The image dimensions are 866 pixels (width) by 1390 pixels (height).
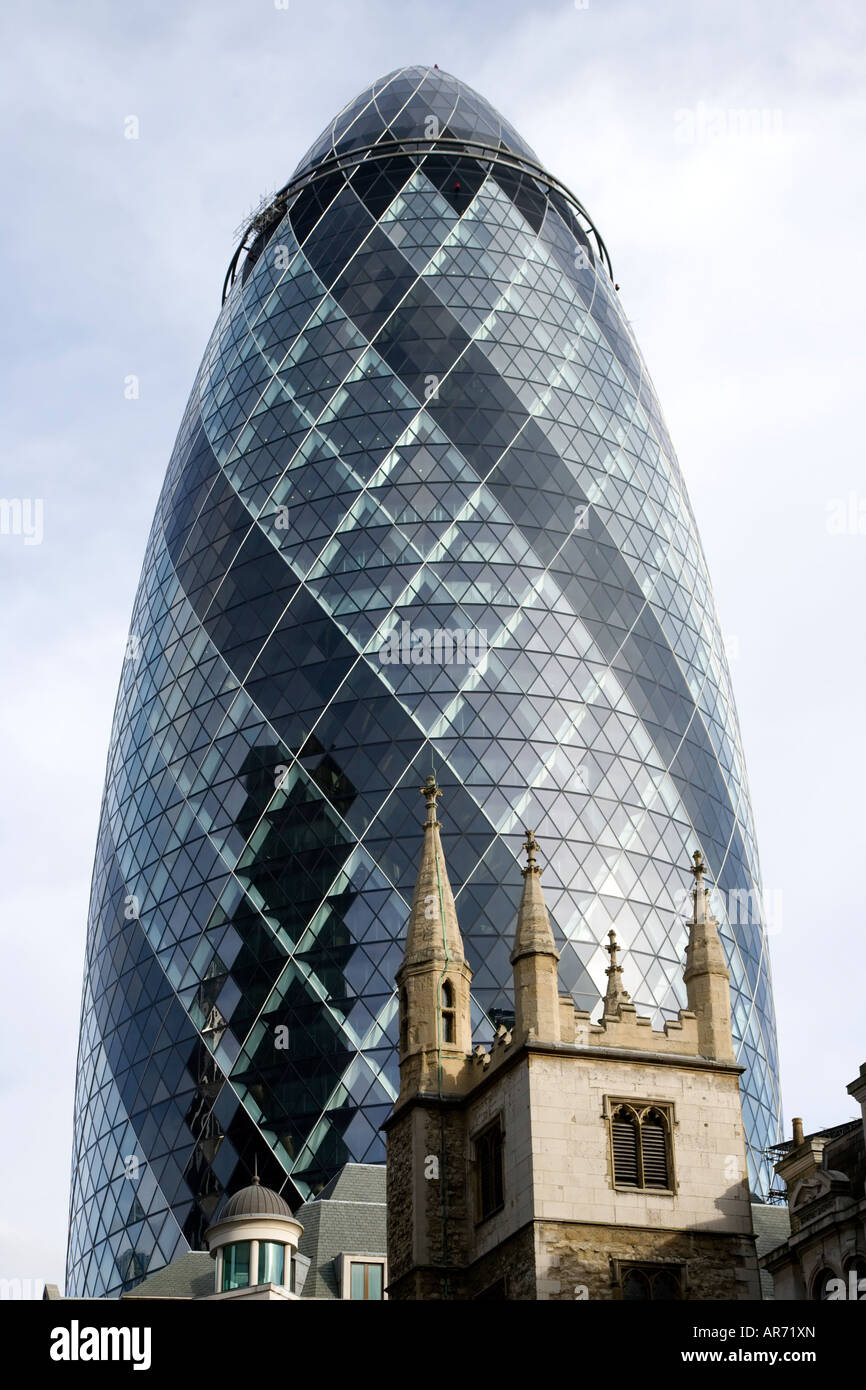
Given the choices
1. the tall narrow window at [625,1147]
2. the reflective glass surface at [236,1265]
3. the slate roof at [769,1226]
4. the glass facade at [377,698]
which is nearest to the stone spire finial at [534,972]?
the tall narrow window at [625,1147]

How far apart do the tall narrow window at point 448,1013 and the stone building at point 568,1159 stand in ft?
0.88

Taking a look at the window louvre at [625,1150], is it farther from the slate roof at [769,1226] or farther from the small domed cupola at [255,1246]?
the small domed cupola at [255,1246]

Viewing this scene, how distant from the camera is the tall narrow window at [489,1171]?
110 ft

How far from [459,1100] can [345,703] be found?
23.9 metres

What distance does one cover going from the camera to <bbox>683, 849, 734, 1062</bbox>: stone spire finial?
3566cm

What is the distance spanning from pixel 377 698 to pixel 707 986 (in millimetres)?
22956

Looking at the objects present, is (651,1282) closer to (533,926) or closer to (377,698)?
(533,926)

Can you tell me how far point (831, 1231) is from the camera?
30641 mm

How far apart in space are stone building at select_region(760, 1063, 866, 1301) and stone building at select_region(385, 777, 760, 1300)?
1.28m

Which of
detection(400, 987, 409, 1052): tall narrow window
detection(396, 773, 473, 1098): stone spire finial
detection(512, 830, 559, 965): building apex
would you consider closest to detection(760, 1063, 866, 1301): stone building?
detection(512, 830, 559, 965): building apex

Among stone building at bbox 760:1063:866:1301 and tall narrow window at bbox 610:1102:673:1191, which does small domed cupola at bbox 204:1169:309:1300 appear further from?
stone building at bbox 760:1063:866:1301

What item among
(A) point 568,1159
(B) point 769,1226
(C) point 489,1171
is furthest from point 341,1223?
(A) point 568,1159
